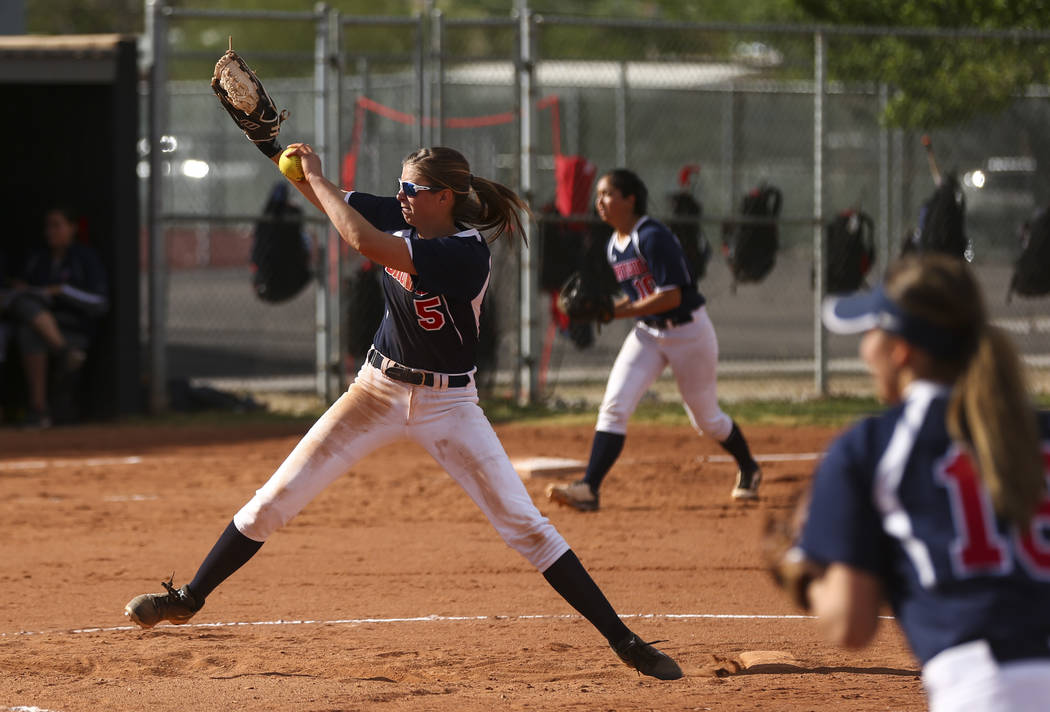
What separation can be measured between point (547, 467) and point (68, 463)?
3742 mm

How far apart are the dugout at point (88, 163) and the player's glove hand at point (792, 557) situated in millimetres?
10477

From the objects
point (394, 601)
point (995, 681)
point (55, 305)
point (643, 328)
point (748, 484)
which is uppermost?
point (55, 305)

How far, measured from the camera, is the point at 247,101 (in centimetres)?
536

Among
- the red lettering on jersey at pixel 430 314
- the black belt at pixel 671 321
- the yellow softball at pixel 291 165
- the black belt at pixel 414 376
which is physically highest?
the yellow softball at pixel 291 165

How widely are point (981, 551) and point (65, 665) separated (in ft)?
12.4

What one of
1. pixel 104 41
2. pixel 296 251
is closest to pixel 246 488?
pixel 296 251

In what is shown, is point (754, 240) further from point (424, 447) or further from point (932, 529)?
point (932, 529)

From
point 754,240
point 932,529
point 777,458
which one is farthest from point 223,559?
point 754,240

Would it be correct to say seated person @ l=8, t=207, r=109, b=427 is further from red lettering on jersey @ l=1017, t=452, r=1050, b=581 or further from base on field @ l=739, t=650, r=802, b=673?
red lettering on jersey @ l=1017, t=452, r=1050, b=581

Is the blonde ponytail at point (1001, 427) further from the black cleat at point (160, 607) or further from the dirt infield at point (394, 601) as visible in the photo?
the black cleat at point (160, 607)

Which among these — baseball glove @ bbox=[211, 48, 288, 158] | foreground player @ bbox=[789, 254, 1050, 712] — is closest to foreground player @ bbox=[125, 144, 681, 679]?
baseball glove @ bbox=[211, 48, 288, 158]

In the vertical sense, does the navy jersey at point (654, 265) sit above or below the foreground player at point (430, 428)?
above

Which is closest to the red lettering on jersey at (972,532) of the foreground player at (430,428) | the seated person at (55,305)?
the foreground player at (430,428)

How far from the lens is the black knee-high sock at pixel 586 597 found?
500 centimetres
